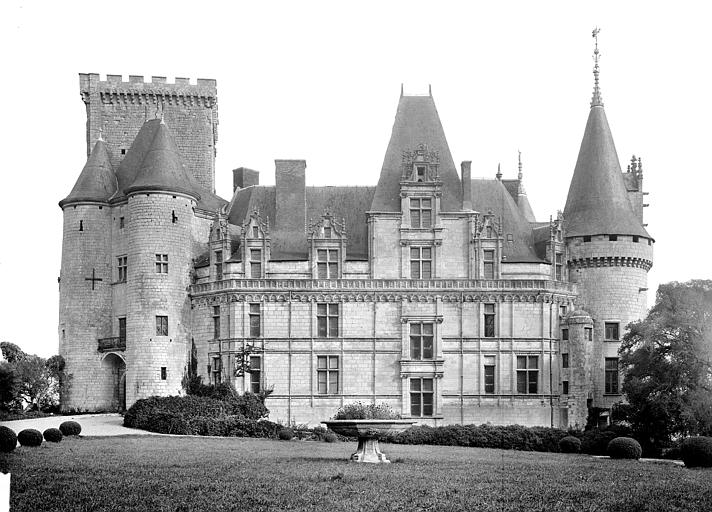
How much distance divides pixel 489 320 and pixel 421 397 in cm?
516

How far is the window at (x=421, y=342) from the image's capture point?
5369 centimetres

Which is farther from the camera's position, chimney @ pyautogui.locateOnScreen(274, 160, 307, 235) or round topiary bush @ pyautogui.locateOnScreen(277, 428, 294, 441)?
chimney @ pyautogui.locateOnScreen(274, 160, 307, 235)

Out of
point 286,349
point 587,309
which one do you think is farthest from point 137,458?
point 587,309

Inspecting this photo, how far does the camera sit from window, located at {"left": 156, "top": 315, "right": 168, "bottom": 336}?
53.6 m

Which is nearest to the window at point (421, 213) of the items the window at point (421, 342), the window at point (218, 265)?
the window at point (421, 342)

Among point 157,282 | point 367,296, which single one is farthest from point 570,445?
point 157,282

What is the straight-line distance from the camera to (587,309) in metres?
55.1

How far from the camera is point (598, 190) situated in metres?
56.4

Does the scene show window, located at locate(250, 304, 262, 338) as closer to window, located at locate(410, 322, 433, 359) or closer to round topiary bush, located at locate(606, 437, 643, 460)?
window, located at locate(410, 322, 433, 359)

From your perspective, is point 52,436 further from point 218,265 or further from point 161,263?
point 218,265

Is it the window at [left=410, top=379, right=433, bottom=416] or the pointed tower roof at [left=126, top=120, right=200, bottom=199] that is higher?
the pointed tower roof at [left=126, top=120, right=200, bottom=199]

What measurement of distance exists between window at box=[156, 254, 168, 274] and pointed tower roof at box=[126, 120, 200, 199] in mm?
3339

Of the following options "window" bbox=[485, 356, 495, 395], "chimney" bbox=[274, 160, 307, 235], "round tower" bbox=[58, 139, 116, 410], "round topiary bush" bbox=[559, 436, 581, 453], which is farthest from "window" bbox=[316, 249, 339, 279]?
"round topiary bush" bbox=[559, 436, 581, 453]

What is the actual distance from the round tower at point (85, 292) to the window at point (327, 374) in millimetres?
11068
